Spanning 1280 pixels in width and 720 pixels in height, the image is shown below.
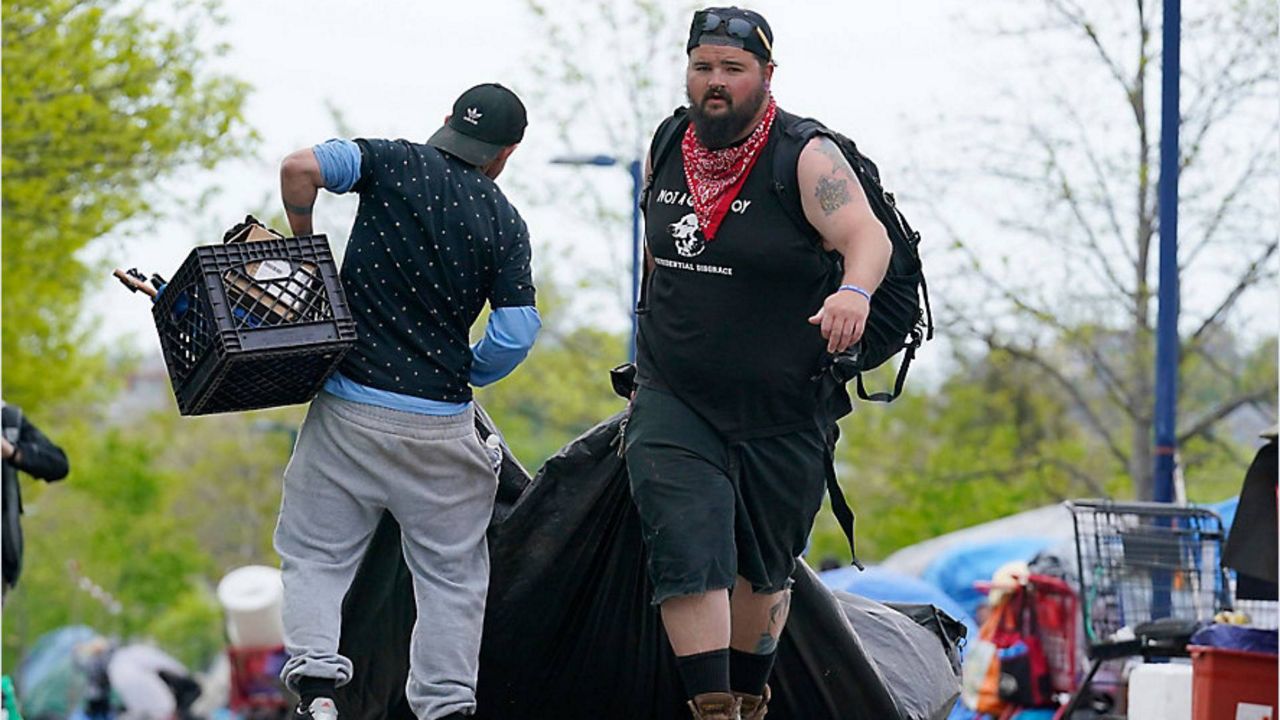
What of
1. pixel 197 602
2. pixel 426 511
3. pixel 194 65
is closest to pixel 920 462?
pixel 194 65

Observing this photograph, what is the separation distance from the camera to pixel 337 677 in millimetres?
5918

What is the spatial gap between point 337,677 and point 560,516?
1.09 meters

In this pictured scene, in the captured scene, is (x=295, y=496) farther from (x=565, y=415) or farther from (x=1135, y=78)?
(x=565, y=415)

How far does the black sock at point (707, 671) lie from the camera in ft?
19.1

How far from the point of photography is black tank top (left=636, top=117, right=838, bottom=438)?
5.88 m

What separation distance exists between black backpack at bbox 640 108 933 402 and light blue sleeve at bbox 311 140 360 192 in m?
0.92

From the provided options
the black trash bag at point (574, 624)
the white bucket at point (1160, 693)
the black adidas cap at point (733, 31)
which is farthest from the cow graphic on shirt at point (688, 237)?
the white bucket at point (1160, 693)

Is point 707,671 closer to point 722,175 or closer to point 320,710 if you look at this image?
point 320,710

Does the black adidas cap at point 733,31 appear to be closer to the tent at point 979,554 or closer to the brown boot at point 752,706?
the brown boot at point 752,706

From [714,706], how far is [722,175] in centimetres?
160

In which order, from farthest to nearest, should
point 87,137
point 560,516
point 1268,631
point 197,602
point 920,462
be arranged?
1. point 197,602
2. point 920,462
3. point 87,137
4. point 1268,631
5. point 560,516

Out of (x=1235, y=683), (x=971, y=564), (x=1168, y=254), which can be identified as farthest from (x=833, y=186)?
(x=971, y=564)

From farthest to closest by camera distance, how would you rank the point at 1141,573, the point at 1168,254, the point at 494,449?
the point at 1168,254 < the point at 1141,573 < the point at 494,449

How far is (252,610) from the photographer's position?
21.9 metres
